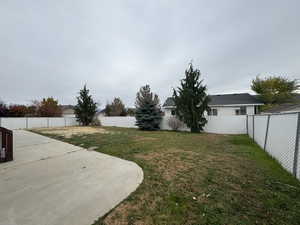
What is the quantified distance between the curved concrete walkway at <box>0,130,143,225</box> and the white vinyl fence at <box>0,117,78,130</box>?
58.2 ft

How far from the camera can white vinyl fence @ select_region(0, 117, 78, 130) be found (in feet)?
55.8

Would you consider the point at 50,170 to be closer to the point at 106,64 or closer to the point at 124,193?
the point at 124,193

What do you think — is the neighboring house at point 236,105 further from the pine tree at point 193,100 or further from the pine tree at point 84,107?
the pine tree at point 84,107

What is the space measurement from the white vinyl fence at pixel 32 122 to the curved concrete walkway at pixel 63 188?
1773 cm

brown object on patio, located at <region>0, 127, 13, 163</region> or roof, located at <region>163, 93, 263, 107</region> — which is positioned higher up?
roof, located at <region>163, 93, 263, 107</region>

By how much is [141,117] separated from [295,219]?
13377 millimetres

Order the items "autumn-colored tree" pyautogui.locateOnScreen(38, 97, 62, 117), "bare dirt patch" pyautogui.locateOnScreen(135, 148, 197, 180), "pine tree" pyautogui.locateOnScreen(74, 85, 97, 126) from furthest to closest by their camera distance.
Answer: "autumn-colored tree" pyautogui.locateOnScreen(38, 97, 62, 117) < "pine tree" pyautogui.locateOnScreen(74, 85, 97, 126) < "bare dirt patch" pyautogui.locateOnScreen(135, 148, 197, 180)

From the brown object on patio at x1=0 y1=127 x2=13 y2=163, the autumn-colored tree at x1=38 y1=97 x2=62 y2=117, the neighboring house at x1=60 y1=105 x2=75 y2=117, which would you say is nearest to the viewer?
the brown object on patio at x1=0 y1=127 x2=13 y2=163

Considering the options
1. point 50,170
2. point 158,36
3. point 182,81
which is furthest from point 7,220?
point 182,81

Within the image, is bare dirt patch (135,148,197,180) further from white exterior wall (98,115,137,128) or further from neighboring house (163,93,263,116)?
white exterior wall (98,115,137,128)

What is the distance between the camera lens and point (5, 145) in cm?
466

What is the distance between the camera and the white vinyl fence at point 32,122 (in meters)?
17.0

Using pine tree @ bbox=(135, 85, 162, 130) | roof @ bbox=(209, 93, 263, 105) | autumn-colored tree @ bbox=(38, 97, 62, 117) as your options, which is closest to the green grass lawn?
pine tree @ bbox=(135, 85, 162, 130)

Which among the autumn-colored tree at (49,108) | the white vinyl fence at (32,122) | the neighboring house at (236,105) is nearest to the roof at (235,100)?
the neighboring house at (236,105)
